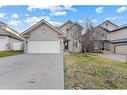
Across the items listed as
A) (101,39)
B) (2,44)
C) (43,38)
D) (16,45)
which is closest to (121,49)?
(101,39)

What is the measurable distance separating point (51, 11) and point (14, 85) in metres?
16.0

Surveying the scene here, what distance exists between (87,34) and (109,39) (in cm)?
1235

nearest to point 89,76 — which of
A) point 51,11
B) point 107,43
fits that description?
point 51,11

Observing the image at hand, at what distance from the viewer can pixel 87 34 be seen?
1099 inches

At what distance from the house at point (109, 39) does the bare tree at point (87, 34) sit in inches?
67.3

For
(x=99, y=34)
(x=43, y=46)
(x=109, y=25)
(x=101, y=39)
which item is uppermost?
(x=109, y=25)

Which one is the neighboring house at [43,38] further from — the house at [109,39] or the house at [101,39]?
the house at [101,39]

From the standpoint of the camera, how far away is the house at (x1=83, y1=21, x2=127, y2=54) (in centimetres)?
3247

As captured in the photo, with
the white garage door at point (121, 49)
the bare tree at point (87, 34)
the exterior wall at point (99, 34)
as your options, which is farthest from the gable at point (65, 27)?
the white garage door at point (121, 49)

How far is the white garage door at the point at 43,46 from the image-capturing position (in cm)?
2492

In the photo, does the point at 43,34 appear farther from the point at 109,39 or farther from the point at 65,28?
the point at 109,39

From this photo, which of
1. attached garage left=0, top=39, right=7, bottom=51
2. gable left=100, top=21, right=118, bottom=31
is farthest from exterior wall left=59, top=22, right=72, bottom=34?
attached garage left=0, top=39, right=7, bottom=51

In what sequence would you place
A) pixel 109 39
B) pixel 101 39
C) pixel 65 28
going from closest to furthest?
pixel 65 28
pixel 101 39
pixel 109 39

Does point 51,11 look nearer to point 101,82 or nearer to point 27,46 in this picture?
point 27,46
